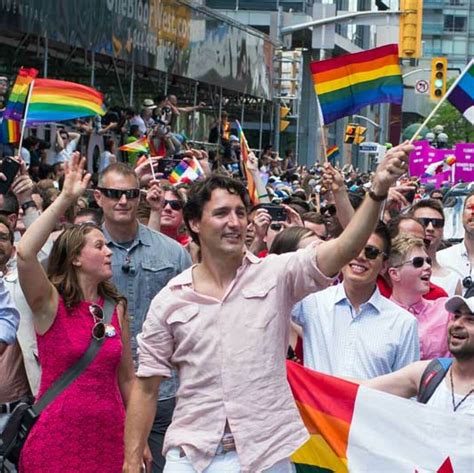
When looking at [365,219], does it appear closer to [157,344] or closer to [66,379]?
[157,344]

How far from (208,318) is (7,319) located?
151 cm

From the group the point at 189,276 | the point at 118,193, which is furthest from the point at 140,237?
the point at 189,276

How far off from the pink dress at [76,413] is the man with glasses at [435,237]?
8.39ft

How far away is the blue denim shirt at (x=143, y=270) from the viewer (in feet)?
25.6

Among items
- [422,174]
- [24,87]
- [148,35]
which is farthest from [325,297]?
[422,174]

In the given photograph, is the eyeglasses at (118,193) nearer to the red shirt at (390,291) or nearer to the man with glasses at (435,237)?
the red shirt at (390,291)

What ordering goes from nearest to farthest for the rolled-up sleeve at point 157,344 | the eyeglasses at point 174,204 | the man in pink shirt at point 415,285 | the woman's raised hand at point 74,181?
the rolled-up sleeve at point 157,344 < the woman's raised hand at point 74,181 < the man in pink shirt at point 415,285 < the eyeglasses at point 174,204

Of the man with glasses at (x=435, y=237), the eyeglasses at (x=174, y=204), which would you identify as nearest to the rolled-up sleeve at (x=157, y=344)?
the man with glasses at (x=435, y=237)

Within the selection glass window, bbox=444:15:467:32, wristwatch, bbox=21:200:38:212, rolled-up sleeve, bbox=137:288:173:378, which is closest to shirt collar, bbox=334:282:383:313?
rolled-up sleeve, bbox=137:288:173:378

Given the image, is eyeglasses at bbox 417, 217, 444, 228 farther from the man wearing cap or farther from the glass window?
the glass window

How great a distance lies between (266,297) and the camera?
5.50m

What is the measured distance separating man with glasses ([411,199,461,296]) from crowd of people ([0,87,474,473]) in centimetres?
2

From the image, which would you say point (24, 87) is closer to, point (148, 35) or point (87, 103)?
point (87, 103)

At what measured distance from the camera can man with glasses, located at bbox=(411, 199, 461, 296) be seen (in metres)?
8.66
